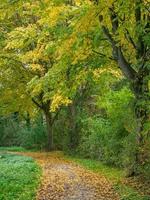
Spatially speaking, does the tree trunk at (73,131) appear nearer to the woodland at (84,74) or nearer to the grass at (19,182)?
the woodland at (84,74)

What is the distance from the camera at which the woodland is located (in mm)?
12977

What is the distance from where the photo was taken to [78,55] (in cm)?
1555

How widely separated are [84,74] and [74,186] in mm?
5186

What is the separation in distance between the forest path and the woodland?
63.7 inches

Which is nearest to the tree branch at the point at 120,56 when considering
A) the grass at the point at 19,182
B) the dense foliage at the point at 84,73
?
the dense foliage at the point at 84,73

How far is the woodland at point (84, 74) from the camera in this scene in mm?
12977

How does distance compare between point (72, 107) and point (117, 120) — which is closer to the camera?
point (117, 120)

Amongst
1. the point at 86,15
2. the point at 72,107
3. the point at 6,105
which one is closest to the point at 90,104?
the point at 72,107

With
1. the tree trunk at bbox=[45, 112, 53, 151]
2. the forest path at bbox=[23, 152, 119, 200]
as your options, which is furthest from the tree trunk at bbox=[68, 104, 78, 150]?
the forest path at bbox=[23, 152, 119, 200]

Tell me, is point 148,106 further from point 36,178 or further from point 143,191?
point 36,178

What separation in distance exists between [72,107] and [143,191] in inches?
641

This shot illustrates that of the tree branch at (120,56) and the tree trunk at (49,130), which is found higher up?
the tree branch at (120,56)

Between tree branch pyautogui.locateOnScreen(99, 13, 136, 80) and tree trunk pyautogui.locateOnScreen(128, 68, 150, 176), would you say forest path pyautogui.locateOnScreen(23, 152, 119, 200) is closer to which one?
tree trunk pyautogui.locateOnScreen(128, 68, 150, 176)

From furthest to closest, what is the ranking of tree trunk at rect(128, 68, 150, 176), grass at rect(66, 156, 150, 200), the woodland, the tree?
tree trunk at rect(128, 68, 150, 176) → the woodland → grass at rect(66, 156, 150, 200) → the tree
